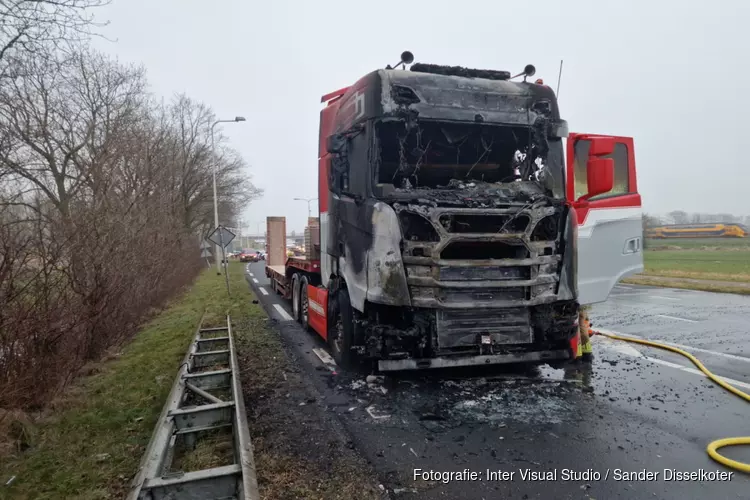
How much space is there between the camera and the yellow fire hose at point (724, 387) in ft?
→ 11.6

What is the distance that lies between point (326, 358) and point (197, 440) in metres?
3.01

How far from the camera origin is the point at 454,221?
4965 mm

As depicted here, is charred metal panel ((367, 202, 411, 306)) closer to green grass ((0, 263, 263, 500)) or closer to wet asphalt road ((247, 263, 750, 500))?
wet asphalt road ((247, 263, 750, 500))

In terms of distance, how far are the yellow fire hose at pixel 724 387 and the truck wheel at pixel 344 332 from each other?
12.1ft

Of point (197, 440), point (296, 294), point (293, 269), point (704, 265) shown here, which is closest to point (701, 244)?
point (704, 265)

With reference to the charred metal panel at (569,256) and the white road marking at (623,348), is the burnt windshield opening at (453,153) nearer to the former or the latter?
the charred metal panel at (569,256)

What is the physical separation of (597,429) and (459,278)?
186 cm

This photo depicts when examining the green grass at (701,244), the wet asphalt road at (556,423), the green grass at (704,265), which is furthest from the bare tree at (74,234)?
the green grass at (701,244)

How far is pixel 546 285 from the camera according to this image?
524 cm

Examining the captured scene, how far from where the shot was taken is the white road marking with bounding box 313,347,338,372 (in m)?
6.61

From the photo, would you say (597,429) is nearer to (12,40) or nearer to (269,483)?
(269,483)

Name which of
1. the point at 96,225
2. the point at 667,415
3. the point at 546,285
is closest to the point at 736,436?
the point at 667,415

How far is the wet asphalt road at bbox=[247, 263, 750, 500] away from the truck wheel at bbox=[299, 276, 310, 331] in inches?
66.2


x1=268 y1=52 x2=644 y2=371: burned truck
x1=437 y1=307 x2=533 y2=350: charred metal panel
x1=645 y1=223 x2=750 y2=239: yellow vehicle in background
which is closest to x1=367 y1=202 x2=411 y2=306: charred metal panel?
x1=268 y1=52 x2=644 y2=371: burned truck
